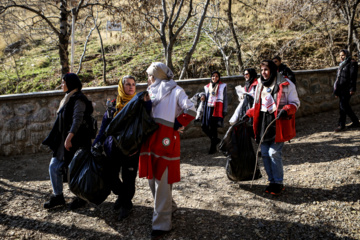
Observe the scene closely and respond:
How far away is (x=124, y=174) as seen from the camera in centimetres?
323

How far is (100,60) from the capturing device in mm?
15375

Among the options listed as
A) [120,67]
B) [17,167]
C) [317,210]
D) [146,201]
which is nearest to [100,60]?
[120,67]

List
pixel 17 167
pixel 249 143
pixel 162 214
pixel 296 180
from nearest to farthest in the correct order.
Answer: pixel 162 214
pixel 249 143
pixel 296 180
pixel 17 167

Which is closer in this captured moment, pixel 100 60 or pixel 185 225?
pixel 185 225

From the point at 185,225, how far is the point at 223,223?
41 cm

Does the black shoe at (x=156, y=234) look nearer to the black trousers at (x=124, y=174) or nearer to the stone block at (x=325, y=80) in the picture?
the black trousers at (x=124, y=174)

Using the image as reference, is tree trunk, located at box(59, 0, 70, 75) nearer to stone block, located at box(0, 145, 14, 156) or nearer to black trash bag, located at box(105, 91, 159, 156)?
stone block, located at box(0, 145, 14, 156)

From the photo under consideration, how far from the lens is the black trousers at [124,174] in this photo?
3129mm

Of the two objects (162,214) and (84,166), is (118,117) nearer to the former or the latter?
(84,166)

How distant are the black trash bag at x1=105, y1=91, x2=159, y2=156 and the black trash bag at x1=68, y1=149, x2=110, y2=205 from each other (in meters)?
0.43

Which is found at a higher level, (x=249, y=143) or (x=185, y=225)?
(x=249, y=143)

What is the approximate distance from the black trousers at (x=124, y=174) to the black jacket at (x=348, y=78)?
16.7ft

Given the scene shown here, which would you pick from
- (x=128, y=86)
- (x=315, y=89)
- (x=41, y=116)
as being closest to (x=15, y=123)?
(x=41, y=116)

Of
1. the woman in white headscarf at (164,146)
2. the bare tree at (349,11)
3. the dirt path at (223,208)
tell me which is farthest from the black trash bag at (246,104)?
the bare tree at (349,11)
